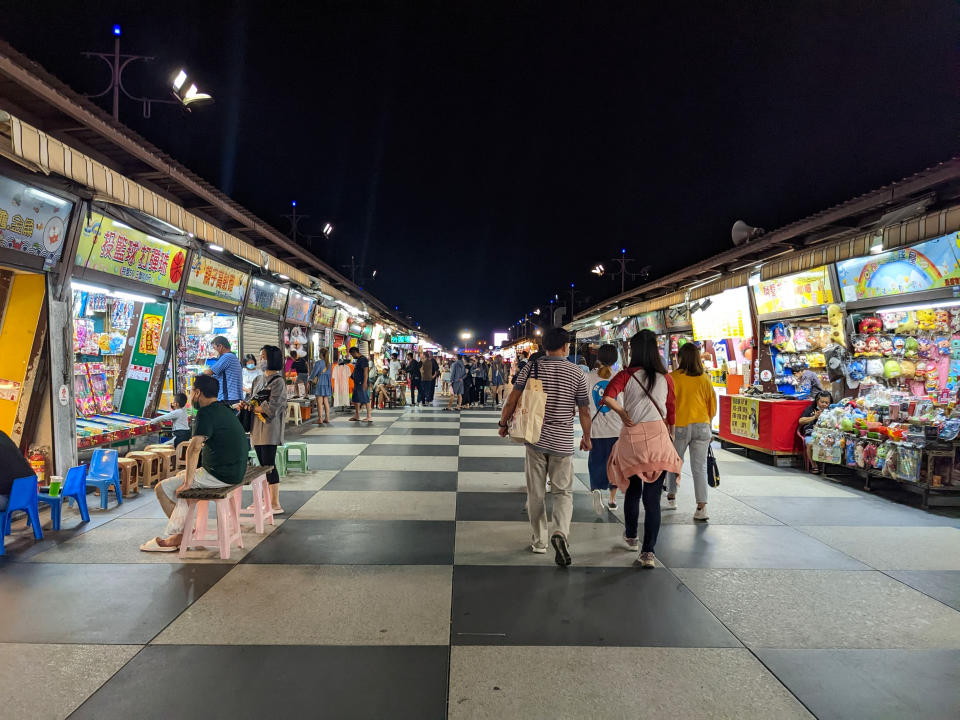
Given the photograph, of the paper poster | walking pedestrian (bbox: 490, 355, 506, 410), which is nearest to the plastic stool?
the paper poster

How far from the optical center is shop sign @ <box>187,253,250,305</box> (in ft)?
33.5

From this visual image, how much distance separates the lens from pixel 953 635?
147 inches

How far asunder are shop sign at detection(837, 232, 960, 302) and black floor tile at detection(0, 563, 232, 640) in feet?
29.7

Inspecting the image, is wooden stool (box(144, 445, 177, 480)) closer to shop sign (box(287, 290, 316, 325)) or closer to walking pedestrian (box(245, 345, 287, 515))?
walking pedestrian (box(245, 345, 287, 515))

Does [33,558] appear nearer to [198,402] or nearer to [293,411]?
[198,402]

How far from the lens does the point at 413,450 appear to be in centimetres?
1107

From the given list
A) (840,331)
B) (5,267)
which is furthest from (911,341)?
(5,267)

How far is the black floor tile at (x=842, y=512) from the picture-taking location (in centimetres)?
649

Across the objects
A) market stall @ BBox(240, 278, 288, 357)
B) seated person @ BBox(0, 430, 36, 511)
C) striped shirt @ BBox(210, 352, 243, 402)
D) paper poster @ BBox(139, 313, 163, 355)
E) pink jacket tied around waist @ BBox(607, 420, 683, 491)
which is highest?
market stall @ BBox(240, 278, 288, 357)

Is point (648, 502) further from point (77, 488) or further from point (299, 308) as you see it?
point (299, 308)

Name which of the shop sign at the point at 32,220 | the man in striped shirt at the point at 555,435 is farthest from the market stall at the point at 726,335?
the shop sign at the point at 32,220

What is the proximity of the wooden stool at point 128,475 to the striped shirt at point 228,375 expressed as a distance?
1418mm

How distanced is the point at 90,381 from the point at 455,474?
19.1ft

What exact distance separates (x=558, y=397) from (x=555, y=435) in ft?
1.16
